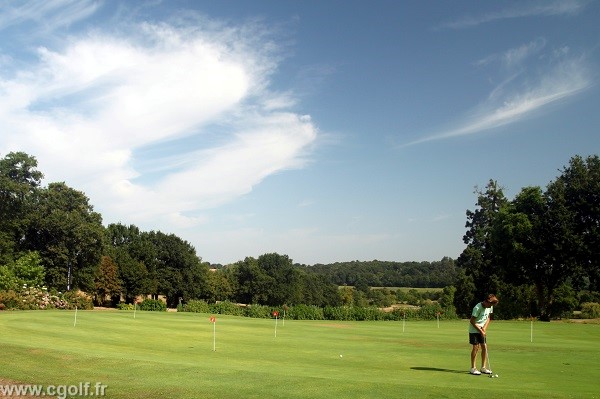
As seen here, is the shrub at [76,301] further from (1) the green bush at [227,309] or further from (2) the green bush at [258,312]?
(2) the green bush at [258,312]

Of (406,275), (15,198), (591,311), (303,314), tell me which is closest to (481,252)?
(591,311)

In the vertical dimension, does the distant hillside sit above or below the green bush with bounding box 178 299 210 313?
above

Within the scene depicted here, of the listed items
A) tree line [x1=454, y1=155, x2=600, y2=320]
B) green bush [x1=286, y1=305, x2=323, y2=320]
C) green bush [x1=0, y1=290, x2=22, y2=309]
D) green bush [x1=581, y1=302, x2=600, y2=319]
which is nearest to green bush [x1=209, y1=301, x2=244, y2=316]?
green bush [x1=286, y1=305, x2=323, y2=320]

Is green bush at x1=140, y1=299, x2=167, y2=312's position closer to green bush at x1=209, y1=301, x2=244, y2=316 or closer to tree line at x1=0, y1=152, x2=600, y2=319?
green bush at x1=209, y1=301, x2=244, y2=316

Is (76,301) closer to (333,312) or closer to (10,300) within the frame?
(10,300)

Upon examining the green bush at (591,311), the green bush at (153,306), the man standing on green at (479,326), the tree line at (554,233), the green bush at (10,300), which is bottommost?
the green bush at (153,306)

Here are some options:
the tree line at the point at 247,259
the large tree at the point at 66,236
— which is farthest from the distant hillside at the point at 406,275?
the large tree at the point at 66,236

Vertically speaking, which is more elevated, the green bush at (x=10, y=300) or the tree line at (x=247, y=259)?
the tree line at (x=247, y=259)

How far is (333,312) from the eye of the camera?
6556 centimetres

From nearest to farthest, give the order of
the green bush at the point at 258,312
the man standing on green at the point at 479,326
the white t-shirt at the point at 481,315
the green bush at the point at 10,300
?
the man standing on green at the point at 479,326, the white t-shirt at the point at 481,315, the green bush at the point at 10,300, the green bush at the point at 258,312

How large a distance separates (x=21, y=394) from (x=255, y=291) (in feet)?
367

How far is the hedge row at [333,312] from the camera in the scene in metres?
62.6

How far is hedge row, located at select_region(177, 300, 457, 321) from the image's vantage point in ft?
205

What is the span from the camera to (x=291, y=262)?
443 feet
